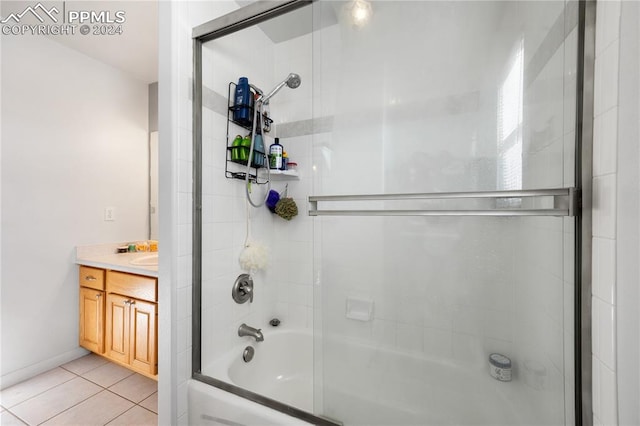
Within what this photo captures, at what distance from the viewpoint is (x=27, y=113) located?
6.12 ft

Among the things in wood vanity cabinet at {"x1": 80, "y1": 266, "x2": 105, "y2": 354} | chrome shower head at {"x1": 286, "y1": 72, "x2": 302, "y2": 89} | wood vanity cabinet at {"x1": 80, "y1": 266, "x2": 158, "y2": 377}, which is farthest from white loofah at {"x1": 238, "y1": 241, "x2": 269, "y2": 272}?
wood vanity cabinet at {"x1": 80, "y1": 266, "x2": 105, "y2": 354}

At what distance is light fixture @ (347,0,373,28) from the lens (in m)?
1.09

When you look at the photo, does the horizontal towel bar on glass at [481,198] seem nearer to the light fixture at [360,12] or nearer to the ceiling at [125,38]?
the light fixture at [360,12]

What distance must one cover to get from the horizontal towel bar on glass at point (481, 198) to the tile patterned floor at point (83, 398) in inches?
64.1

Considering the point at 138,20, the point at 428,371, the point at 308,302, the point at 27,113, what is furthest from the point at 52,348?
the point at 428,371

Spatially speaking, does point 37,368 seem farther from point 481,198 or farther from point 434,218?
point 481,198

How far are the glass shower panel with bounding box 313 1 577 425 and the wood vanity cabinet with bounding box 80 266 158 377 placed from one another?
3.96 feet

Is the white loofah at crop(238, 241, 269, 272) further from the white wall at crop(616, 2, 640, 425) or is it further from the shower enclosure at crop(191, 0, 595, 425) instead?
the white wall at crop(616, 2, 640, 425)

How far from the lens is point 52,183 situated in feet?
6.52

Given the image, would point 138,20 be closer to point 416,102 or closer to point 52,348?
point 416,102

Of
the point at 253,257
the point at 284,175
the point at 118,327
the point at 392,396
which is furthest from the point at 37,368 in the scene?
the point at 392,396

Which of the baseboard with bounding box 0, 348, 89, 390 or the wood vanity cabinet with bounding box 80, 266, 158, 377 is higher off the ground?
the wood vanity cabinet with bounding box 80, 266, 158, 377

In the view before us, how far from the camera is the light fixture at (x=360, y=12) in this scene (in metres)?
1.09

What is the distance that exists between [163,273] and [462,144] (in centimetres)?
127
